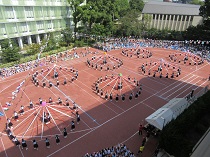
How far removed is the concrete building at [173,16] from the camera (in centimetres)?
5375

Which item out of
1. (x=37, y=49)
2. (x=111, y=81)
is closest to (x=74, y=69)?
(x=111, y=81)

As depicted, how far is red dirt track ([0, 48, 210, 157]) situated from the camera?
51.8 ft

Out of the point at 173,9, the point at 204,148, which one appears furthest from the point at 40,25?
the point at 204,148

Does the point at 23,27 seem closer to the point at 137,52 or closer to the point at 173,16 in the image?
the point at 137,52

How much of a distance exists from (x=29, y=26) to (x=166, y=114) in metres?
38.9

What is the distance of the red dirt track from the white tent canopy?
82.2 inches

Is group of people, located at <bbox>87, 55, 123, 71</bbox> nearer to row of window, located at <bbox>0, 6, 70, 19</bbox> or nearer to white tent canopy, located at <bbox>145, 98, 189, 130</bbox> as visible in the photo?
white tent canopy, located at <bbox>145, 98, 189, 130</bbox>

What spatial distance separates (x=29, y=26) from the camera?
139 ft

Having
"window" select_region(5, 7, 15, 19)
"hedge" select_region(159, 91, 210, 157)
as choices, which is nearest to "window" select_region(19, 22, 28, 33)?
"window" select_region(5, 7, 15, 19)

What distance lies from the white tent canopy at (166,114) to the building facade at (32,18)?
3689cm

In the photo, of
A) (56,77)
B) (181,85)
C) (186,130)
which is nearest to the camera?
(186,130)

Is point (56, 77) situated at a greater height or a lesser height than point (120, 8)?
lesser

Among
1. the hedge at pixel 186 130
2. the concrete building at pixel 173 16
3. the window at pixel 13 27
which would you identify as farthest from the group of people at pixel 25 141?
the concrete building at pixel 173 16

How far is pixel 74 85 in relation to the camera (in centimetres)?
2673
